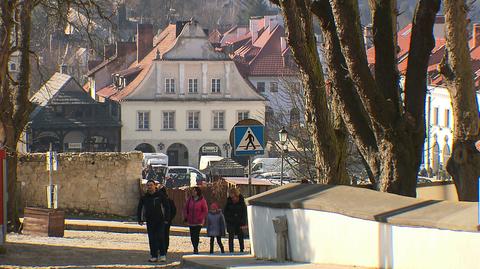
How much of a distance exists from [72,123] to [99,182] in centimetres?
3607

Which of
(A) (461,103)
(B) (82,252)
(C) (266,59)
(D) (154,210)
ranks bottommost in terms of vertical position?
(B) (82,252)

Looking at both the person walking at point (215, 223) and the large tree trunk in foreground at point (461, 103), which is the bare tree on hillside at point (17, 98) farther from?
the large tree trunk in foreground at point (461, 103)

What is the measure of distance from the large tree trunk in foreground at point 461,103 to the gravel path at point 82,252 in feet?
15.3

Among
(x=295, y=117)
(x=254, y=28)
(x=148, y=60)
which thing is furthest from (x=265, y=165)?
(x=254, y=28)

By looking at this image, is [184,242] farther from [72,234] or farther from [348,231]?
[348,231]

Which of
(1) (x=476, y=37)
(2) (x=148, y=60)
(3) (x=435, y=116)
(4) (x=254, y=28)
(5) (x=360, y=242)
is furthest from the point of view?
(4) (x=254, y=28)

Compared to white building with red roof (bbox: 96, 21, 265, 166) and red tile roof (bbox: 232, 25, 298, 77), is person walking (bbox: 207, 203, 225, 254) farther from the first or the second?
red tile roof (bbox: 232, 25, 298, 77)

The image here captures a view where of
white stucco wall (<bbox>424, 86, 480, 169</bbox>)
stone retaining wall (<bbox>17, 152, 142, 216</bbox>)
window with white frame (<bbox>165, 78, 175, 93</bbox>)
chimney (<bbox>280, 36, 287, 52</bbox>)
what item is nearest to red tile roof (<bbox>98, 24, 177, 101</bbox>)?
window with white frame (<bbox>165, 78, 175, 93</bbox>)

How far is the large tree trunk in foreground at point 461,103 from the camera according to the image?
62.9 ft

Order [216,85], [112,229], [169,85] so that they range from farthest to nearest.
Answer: [216,85]
[169,85]
[112,229]

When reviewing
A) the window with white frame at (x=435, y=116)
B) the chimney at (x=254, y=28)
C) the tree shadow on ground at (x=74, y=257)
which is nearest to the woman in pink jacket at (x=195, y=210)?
the tree shadow on ground at (x=74, y=257)

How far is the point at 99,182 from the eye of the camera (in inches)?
1711

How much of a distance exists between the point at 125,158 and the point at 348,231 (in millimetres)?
28397

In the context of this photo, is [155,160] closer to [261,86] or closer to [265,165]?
[265,165]
